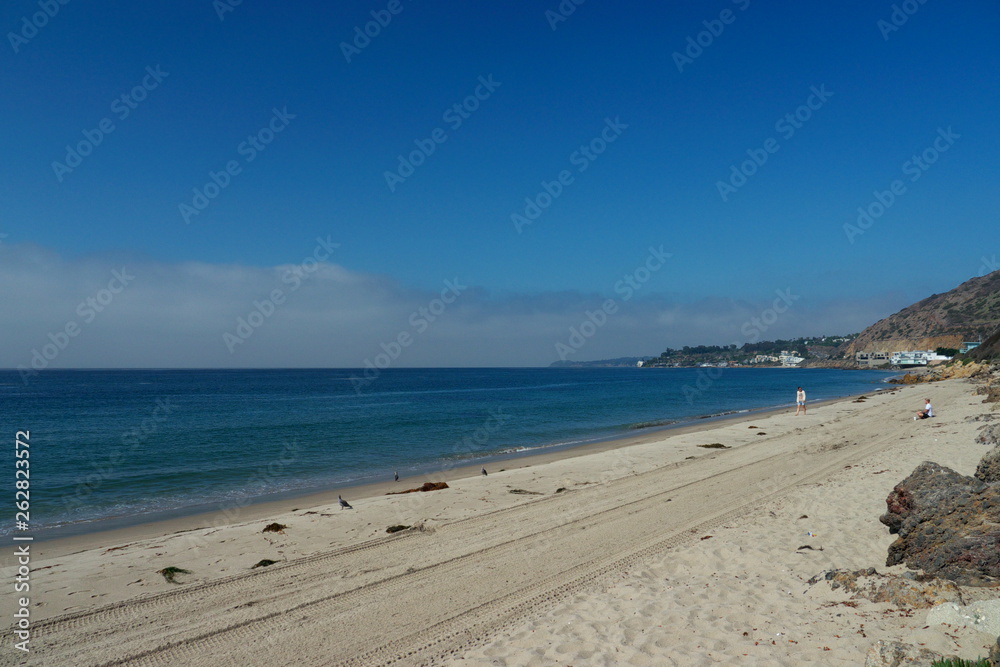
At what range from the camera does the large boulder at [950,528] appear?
531cm

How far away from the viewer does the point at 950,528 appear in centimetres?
587

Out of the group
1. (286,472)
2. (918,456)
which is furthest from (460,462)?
(918,456)

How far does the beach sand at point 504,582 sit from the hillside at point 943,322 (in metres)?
142

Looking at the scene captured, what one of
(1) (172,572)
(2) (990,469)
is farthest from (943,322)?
(1) (172,572)

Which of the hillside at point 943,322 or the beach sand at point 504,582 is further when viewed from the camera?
the hillside at point 943,322

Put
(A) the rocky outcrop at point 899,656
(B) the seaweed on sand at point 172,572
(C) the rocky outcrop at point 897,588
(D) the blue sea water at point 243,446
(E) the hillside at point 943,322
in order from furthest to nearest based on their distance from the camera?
(E) the hillside at point 943,322
(D) the blue sea water at point 243,446
(B) the seaweed on sand at point 172,572
(C) the rocky outcrop at point 897,588
(A) the rocky outcrop at point 899,656

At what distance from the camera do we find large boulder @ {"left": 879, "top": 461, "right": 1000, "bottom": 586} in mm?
5309

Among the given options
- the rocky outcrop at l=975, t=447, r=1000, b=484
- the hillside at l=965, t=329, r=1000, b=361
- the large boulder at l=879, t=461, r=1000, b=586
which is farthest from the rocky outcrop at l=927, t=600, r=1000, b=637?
the hillside at l=965, t=329, r=1000, b=361

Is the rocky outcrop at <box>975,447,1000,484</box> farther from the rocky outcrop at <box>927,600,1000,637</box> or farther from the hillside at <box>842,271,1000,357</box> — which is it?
the hillside at <box>842,271,1000,357</box>

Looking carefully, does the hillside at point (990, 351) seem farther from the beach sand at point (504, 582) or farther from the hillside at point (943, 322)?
the beach sand at point (504, 582)

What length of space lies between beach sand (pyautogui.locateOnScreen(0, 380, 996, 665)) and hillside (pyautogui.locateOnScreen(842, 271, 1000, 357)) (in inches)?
5609

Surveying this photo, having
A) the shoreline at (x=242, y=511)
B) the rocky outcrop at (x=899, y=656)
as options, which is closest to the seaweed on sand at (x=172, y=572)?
the shoreline at (x=242, y=511)

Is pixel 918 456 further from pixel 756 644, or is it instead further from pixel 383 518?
pixel 383 518

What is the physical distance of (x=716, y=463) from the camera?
16.6 metres
